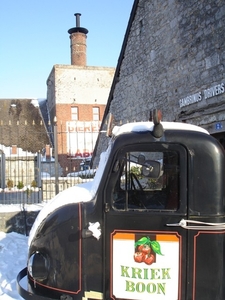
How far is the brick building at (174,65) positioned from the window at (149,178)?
3.94 metres

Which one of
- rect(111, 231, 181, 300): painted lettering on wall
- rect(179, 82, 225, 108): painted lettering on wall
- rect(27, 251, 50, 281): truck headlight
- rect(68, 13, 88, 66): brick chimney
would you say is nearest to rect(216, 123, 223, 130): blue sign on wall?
rect(179, 82, 225, 108): painted lettering on wall

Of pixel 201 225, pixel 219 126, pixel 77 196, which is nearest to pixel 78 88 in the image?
pixel 219 126

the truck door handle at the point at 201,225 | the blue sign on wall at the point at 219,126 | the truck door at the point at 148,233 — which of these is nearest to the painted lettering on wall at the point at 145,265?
the truck door at the point at 148,233

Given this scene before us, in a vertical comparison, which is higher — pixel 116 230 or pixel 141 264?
pixel 116 230

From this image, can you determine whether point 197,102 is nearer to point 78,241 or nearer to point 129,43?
point 129,43

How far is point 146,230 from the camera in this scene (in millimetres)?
2658

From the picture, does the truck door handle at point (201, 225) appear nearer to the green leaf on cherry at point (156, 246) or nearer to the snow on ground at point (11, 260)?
the green leaf on cherry at point (156, 246)

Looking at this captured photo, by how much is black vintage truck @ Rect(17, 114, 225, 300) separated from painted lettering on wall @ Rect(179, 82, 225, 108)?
625 centimetres

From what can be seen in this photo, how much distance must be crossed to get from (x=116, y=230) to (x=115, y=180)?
0.42 metres

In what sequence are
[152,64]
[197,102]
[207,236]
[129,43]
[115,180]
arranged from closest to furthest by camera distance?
1. [207,236]
2. [115,180]
3. [197,102]
4. [152,64]
5. [129,43]

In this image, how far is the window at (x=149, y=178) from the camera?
273 cm

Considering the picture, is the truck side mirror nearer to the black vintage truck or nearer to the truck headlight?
the black vintage truck

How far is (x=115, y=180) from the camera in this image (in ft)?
9.17

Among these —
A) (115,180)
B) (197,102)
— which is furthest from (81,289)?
(197,102)
